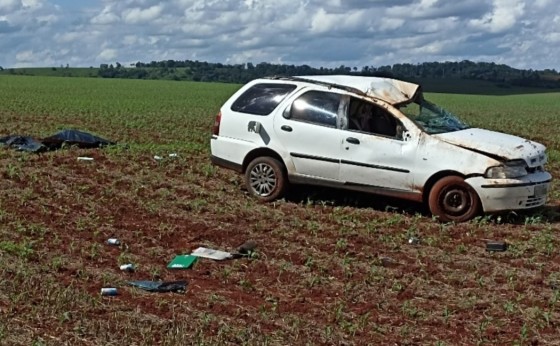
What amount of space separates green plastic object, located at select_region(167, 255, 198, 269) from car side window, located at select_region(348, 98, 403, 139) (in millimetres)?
3451

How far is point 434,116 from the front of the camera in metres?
10.8

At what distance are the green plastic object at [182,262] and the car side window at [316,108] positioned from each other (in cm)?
345

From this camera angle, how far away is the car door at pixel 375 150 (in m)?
10.2

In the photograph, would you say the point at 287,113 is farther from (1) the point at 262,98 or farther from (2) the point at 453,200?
(2) the point at 453,200

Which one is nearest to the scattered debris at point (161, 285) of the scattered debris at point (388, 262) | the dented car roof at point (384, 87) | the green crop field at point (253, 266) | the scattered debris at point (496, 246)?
the green crop field at point (253, 266)

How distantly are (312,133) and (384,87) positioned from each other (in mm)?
1127

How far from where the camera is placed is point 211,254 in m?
8.09

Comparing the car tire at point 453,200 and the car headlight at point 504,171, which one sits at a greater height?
the car headlight at point 504,171

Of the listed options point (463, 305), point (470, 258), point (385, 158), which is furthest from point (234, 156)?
point (463, 305)

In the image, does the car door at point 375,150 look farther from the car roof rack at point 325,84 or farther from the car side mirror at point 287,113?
the car side mirror at point 287,113

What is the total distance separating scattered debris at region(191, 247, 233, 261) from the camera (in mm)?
7973

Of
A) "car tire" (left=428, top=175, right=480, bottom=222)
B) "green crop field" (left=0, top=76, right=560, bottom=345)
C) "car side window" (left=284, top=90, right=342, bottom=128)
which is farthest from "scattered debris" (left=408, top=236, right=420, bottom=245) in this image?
"car side window" (left=284, top=90, right=342, bottom=128)

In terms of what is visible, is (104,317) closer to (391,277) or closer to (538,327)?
(391,277)

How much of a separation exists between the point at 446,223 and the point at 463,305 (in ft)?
11.0
